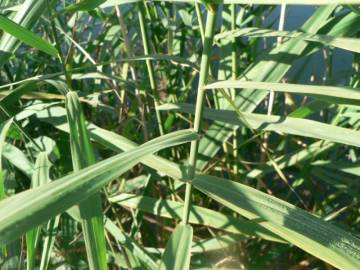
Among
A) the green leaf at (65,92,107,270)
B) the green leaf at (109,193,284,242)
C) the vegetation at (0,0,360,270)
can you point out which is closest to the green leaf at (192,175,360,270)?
the vegetation at (0,0,360,270)

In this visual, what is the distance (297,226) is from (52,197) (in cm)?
22

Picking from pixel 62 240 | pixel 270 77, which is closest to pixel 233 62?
pixel 270 77

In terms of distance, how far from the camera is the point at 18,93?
1.99 feet

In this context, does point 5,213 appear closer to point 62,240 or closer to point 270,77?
point 270,77

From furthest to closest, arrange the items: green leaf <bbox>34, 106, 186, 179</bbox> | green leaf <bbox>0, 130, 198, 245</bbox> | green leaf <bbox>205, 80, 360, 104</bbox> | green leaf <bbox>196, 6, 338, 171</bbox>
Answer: green leaf <bbox>196, 6, 338, 171</bbox> < green leaf <bbox>34, 106, 186, 179</bbox> < green leaf <bbox>205, 80, 360, 104</bbox> < green leaf <bbox>0, 130, 198, 245</bbox>

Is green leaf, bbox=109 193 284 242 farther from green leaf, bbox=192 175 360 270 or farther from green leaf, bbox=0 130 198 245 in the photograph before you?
green leaf, bbox=0 130 198 245

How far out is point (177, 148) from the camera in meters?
0.90

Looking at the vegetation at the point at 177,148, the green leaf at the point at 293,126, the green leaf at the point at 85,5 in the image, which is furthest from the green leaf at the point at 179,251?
the green leaf at the point at 85,5

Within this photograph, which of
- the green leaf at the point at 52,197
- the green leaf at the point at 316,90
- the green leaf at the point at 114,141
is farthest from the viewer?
the green leaf at the point at 114,141

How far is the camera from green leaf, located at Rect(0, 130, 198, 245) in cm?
26

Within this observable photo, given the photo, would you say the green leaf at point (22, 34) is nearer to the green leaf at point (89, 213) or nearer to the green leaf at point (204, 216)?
the green leaf at point (89, 213)

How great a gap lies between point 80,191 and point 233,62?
469 millimetres

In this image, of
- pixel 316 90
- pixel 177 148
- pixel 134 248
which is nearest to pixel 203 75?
pixel 316 90

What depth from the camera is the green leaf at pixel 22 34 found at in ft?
1.37
